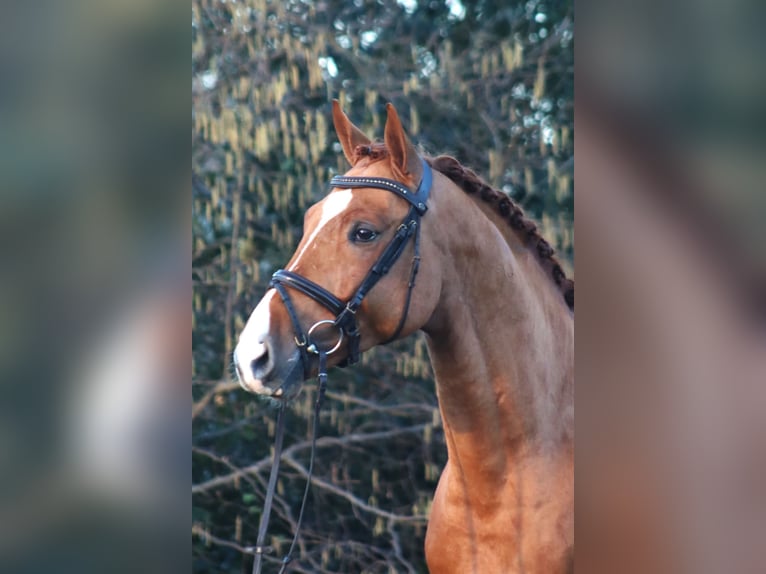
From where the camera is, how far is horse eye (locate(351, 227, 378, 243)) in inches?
73.6

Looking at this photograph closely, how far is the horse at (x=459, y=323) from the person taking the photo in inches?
72.4

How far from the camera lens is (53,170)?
64 centimetres

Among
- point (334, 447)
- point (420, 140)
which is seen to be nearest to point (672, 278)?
point (420, 140)

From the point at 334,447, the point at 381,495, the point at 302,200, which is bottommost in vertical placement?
the point at 381,495

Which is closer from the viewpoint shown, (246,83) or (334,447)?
(246,83)

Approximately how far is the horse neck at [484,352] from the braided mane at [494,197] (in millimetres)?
80

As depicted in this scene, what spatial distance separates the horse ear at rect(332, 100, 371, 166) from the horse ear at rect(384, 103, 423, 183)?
21 cm

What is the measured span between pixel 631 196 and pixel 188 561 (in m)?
0.49

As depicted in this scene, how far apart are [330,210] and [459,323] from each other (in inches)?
17.1

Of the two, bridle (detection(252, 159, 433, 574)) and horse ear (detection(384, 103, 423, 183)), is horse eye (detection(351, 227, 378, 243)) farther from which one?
horse ear (detection(384, 103, 423, 183))

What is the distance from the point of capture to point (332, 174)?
3.28 m

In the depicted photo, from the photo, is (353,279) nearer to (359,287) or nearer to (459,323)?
(359,287)

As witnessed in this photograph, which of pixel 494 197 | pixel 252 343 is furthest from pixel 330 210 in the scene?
pixel 494 197

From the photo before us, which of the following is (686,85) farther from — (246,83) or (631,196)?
(246,83)
